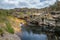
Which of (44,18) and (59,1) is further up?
(59,1)

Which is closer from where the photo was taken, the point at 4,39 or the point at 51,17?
the point at 4,39

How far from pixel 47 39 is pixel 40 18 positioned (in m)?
58.1

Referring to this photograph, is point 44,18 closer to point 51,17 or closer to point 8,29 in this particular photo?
point 51,17

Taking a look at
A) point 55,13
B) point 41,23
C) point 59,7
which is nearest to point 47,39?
point 41,23

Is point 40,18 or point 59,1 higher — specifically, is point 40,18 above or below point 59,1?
below

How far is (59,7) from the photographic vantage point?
115 m

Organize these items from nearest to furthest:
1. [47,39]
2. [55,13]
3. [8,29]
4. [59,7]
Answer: [8,29], [47,39], [55,13], [59,7]

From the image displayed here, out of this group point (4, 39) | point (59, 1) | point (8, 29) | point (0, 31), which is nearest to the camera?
point (4, 39)

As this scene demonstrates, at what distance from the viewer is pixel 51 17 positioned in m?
99.5

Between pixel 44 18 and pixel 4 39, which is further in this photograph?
pixel 44 18

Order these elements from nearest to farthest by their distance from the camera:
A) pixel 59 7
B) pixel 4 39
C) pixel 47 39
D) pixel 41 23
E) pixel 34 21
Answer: pixel 4 39
pixel 47 39
pixel 41 23
pixel 34 21
pixel 59 7

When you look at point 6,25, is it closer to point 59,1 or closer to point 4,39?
point 4,39

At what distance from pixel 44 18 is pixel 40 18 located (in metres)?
1.94

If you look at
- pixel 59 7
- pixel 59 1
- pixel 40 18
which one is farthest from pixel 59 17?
pixel 59 1
